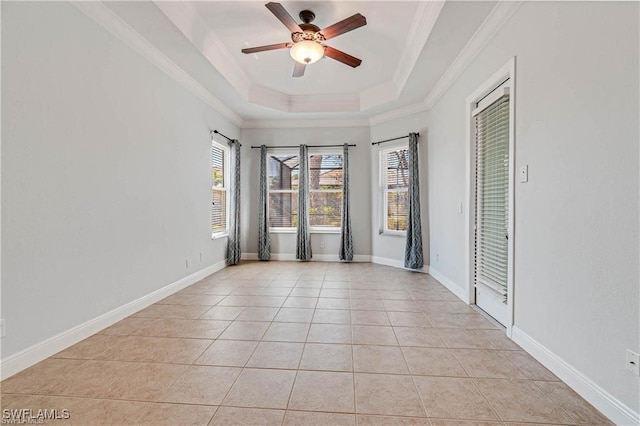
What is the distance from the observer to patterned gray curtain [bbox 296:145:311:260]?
18.4ft

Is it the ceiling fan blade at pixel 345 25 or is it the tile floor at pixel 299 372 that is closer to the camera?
the tile floor at pixel 299 372

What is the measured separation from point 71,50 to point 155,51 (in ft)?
3.07

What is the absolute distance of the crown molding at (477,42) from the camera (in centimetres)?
238

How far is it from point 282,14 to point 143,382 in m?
2.90

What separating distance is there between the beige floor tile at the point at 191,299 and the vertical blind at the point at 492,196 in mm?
2886

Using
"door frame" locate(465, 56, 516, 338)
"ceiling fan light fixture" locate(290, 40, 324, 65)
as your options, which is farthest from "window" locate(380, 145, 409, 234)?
"ceiling fan light fixture" locate(290, 40, 324, 65)

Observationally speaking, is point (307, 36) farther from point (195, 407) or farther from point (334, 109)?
point (195, 407)

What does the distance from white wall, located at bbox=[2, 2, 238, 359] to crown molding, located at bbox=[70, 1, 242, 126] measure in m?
0.07

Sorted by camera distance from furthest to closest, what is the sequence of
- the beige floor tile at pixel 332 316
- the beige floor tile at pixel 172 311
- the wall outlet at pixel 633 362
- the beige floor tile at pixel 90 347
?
the beige floor tile at pixel 172 311, the beige floor tile at pixel 332 316, the beige floor tile at pixel 90 347, the wall outlet at pixel 633 362

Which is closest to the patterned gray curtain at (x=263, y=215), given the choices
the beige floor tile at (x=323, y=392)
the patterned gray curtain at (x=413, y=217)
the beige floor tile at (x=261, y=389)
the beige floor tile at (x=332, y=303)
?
the beige floor tile at (x=332, y=303)

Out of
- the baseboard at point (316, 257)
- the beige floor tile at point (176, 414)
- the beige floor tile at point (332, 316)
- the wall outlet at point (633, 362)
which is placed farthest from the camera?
the baseboard at point (316, 257)

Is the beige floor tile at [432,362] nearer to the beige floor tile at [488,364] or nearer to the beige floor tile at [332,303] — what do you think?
the beige floor tile at [488,364]

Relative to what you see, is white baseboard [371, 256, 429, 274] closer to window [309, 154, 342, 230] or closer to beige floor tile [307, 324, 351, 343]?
window [309, 154, 342, 230]

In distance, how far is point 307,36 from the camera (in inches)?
111
